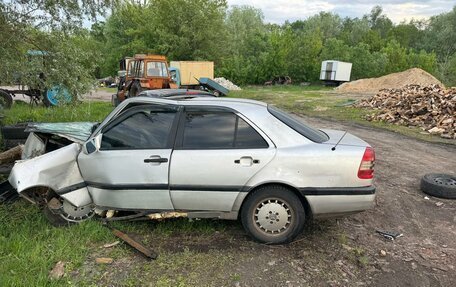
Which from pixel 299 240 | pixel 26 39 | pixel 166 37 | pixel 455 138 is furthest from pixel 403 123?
pixel 166 37

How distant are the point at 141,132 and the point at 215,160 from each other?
0.93m

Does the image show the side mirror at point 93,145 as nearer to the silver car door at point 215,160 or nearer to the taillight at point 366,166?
the silver car door at point 215,160

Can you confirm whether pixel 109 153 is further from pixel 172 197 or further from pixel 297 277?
pixel 297 277

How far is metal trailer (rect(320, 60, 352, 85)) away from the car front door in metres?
36.5

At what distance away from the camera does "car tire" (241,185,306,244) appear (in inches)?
159

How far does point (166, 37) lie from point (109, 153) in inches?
1397

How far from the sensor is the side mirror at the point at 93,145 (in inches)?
172

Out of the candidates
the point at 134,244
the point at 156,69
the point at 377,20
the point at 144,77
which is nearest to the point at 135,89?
the point at 144,77

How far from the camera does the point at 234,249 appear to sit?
4094mm

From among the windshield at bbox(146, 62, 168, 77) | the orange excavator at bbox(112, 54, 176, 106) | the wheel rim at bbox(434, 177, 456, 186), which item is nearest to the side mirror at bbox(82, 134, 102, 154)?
the wheel rim at bbox(434, 177, 456, 186)

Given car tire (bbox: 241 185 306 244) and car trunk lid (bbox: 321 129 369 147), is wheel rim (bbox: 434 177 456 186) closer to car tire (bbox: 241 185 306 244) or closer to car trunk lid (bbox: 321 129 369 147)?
car trunk lid (bbox: 321 129 369 147)

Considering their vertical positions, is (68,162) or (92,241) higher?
(68,162)

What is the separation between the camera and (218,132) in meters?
4.17

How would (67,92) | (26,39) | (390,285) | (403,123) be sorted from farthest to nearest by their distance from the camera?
(403,123)
(67,92)
(26,39)
(390,285)
